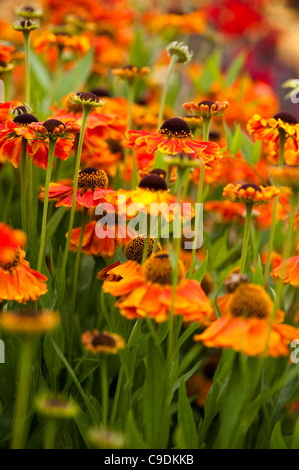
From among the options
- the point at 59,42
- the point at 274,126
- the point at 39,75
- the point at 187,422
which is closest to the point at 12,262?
the point at 187,422

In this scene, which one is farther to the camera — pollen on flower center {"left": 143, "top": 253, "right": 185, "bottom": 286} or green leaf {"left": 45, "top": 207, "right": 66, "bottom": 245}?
green leaf {"left": 45, "top": 207, "right": 66, "bottom": 245}

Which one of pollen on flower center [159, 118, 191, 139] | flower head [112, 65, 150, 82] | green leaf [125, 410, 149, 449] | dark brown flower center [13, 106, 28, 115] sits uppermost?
flower head [112, 65, 150, 82]

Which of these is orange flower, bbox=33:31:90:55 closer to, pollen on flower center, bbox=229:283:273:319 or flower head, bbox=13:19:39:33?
flower head, bbox=13:19:39:33

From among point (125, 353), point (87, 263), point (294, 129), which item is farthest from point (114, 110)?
point (125, 353)

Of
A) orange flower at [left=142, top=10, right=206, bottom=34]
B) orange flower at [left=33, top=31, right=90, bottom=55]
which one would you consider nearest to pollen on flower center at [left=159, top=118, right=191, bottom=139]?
orange flower at [left=33, top=31, right=90, bottom=55]

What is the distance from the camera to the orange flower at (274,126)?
2.59ft

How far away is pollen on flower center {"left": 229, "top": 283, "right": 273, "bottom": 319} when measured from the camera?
A: 1.94 ft

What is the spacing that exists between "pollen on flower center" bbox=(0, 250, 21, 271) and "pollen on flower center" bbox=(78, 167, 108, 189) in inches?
6.8

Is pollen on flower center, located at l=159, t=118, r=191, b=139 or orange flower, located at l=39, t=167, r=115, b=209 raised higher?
pollen on flower center, located at l=159, t=118, r=191, b=139

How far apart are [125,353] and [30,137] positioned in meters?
0.27

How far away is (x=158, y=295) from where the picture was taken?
607mm

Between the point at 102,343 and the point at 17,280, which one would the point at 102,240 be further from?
the point at 102,343

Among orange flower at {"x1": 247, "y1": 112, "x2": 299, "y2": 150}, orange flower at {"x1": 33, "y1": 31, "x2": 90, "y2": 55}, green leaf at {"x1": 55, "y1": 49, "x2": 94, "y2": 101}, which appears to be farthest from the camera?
green leaf at {"x1": 55, "y1": 49, "x2": 94, "y2": 101}
